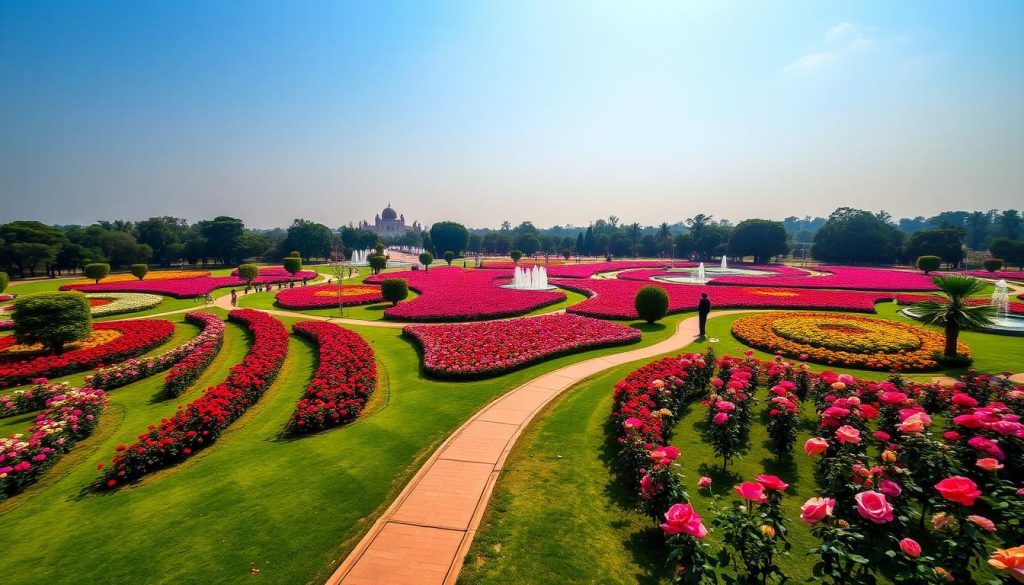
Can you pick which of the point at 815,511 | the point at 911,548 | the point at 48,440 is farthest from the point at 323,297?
the point at 911,548

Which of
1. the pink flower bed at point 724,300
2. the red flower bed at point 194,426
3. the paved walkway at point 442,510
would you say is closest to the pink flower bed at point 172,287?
the red flower bed at point 194,426

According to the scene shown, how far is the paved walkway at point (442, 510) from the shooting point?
5.62 m

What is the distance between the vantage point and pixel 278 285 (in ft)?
142

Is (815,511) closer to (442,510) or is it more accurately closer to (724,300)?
(442,510)

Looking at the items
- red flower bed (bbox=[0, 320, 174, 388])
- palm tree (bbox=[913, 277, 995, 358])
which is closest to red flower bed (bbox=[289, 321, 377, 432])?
red flower bed (bbox=[0, 320, 174, 388])

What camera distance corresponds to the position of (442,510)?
684 cm

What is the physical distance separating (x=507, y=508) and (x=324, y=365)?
8.98 m

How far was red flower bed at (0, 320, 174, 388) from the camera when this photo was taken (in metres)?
14.0

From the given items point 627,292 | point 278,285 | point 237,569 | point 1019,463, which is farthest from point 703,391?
point 278,285

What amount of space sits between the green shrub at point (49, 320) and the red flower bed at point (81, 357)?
2.27ft

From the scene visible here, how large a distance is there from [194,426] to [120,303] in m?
29.4

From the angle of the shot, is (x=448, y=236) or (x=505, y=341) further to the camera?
(x=448, y=236)

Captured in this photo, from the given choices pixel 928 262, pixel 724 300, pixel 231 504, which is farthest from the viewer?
pixel 928 262

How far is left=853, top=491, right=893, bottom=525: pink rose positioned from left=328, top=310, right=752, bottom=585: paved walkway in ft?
16.0
